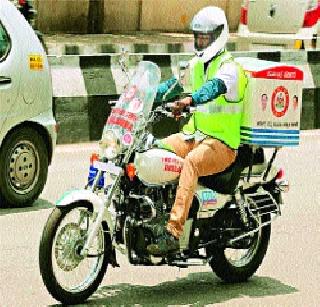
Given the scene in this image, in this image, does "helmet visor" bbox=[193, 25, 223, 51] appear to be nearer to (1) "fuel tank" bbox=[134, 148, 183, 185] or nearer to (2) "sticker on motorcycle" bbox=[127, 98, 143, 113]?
(2) "sticker on motorcycle" bbox=[127, 98, 143, 113]

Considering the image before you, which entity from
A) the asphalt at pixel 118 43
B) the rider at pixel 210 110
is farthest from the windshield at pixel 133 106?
the asphalt at pixel 118 43

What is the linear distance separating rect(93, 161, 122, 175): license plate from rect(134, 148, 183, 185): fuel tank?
12 centimetres

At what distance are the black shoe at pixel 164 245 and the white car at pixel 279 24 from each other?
12.9 metres

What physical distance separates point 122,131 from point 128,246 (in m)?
0.66

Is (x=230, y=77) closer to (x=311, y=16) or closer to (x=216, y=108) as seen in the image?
(x=216, y=108)

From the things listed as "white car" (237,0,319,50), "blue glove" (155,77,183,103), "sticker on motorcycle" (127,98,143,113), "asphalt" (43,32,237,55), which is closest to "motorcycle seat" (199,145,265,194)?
"blue glove" (155,77,183,103)

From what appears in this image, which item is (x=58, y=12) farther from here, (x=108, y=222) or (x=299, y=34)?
(x=108, y=222)

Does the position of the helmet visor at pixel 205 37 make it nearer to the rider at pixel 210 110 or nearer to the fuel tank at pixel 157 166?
the rider at pixel 210 110

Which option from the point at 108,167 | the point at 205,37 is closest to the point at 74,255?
the point at 108,167

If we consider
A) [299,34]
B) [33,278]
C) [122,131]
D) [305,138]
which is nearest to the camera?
[122,131]

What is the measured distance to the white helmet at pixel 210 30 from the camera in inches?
311

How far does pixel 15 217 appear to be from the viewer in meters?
10.5

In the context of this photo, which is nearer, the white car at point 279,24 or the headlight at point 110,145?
the headlight at point 110,145

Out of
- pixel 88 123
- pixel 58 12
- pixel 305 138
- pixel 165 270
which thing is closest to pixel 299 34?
pixel 305 138
